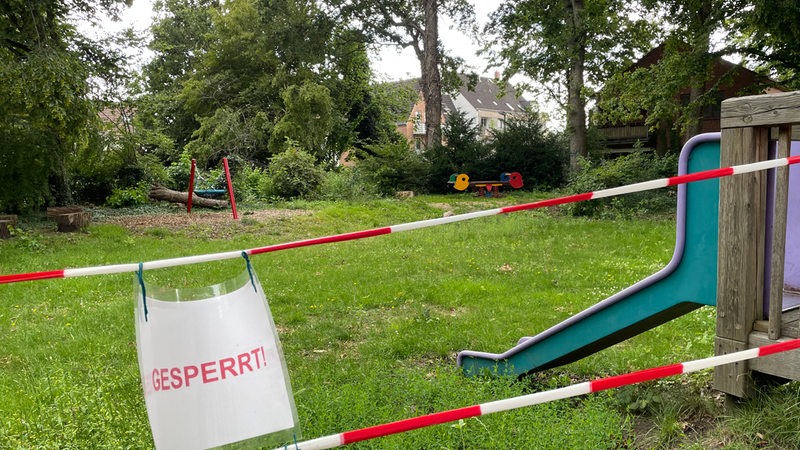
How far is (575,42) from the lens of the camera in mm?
19297

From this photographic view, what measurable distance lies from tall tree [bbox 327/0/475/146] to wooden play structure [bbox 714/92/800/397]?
23.5m

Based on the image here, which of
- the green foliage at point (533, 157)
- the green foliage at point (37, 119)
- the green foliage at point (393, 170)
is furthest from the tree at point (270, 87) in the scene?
the green foliage at point (37, 119)

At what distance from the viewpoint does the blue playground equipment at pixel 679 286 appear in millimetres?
3016

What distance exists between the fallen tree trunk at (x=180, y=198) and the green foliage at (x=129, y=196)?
0.22 meters

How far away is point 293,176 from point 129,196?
548 centimetres

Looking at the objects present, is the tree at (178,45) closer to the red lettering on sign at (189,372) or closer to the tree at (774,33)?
the tree at (774,33)

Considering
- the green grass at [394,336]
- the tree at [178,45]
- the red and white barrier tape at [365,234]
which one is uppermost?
the tree at [178,45]

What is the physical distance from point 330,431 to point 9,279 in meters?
1.78

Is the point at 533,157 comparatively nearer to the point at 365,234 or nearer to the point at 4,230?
the point at 4,230

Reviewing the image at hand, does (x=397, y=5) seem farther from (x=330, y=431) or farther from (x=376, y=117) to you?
(x=330, y=431)

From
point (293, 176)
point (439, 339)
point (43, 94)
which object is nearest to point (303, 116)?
point (293, 176)

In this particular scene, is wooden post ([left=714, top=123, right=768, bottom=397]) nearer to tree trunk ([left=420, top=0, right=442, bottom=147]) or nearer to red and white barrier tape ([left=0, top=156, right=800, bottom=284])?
red and white barrier tape ([left=0, top=156, right=800, bottom=284])

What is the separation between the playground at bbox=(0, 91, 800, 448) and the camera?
3.13 metres

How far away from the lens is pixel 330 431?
3.26 metres
